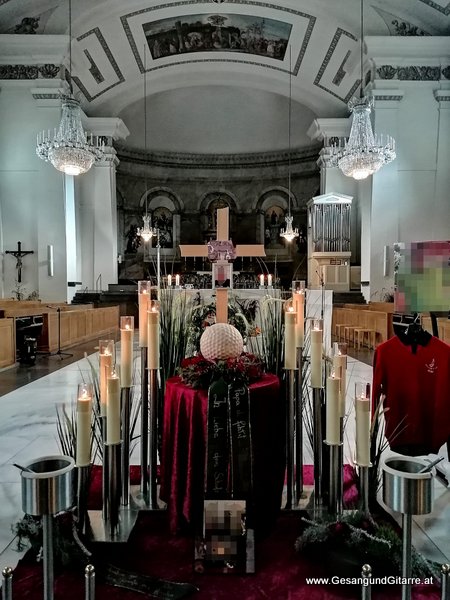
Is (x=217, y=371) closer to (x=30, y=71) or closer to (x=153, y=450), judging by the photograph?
(x=153, y=450)

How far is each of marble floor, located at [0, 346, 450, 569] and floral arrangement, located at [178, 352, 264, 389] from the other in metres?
0.54

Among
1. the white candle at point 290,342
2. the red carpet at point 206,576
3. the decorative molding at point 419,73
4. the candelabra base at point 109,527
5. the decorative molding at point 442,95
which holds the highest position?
the decorative molding at point 419,73

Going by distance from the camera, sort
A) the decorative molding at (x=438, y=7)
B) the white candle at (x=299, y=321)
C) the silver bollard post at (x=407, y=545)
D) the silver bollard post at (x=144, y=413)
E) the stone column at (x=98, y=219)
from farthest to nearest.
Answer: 1. the stone column at (x=98, y=219)
2. the decorative molding at (x=438, y=7)
3. the silver bollard post at (x=144, y=413)
4. the white candle at (x=299, y=321)
5. the silver bollard post at (x=407, y=545)

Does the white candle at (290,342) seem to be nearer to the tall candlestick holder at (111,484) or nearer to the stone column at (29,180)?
the tall candlestick holder at (111,484)

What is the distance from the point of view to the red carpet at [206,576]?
1.99 meters

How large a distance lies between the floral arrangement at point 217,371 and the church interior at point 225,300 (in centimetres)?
2

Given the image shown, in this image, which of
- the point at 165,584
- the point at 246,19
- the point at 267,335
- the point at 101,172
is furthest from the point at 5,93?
the point at 165,584

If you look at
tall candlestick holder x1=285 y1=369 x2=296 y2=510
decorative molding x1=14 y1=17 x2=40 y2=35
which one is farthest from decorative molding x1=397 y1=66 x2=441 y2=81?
tall candlestick holder x1=285 y1=369 x2=296 y2=510

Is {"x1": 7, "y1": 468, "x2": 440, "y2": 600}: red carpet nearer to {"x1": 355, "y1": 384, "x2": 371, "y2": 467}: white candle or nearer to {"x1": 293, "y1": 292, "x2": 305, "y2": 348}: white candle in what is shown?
{"x1": 355, "y1": 384, "x2": 371, "y2": 467}: white candle

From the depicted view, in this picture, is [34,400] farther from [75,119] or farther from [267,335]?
[75,119]

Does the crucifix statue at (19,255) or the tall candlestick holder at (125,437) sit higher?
the crucifix statue at (19,255)

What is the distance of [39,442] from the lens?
3984 millimetres

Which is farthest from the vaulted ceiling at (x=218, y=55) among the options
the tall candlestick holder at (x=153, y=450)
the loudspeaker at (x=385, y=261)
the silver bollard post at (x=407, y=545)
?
the silver bollard post at (x=407, y=545)

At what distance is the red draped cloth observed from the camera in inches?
94.5
